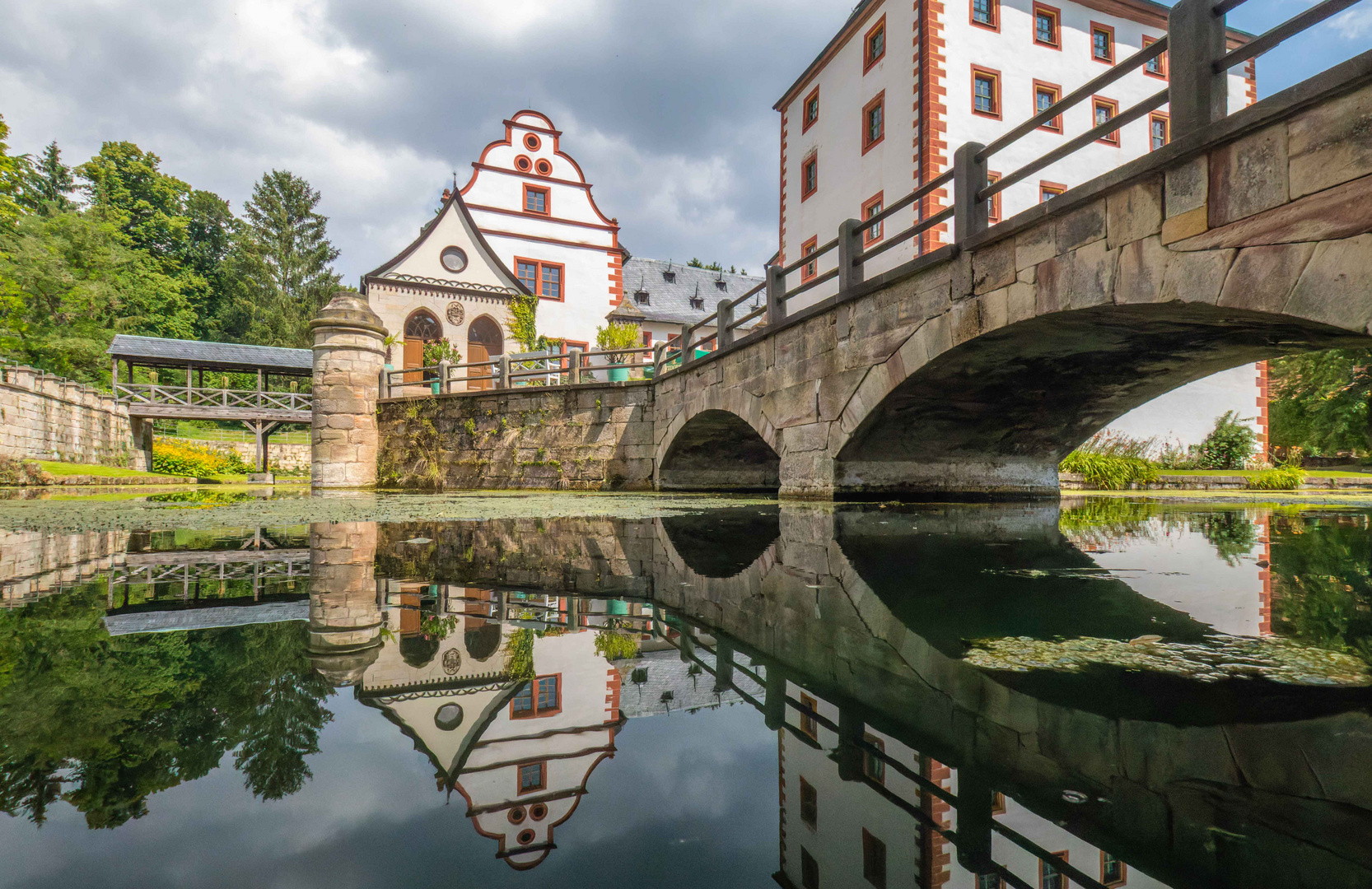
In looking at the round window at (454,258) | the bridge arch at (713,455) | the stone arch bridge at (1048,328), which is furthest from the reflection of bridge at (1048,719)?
the round window at (454,258)

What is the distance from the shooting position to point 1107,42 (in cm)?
1895

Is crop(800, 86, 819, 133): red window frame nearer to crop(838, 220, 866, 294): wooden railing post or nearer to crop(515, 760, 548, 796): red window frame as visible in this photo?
crop(838, 220, 866, 294): wooden railing post

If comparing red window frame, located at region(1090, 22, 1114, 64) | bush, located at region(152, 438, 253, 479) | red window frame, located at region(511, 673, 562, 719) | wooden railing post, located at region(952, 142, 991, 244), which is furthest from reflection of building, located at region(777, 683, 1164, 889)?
bush, located at region(152, 438, 253, 479)

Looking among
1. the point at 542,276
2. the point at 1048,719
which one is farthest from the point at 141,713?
the point at 542,276

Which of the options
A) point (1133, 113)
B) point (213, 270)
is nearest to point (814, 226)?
point (1133, 113)

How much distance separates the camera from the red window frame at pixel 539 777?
101 centimetres

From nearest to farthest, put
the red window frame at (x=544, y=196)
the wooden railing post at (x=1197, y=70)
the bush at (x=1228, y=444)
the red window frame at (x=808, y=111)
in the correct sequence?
the wooden railing post at (x=1197, y=70) → the bush at (x=1228, y=444) → the red window frame at (x=808, y=111) → the red window frame at (x=544, y=196)

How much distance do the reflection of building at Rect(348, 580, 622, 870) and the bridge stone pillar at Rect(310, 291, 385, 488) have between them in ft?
47.0

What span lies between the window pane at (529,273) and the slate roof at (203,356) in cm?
959

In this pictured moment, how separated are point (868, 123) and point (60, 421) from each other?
26.7 m

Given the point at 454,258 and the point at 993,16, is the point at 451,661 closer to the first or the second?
the point at 993,16

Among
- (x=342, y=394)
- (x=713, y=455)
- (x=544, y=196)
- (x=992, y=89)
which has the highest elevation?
(x=544, y=196)

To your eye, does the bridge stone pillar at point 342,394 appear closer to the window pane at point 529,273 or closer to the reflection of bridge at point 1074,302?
the reflection of bridge at point 1074,302

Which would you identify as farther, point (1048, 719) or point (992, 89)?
point (992, 89)
